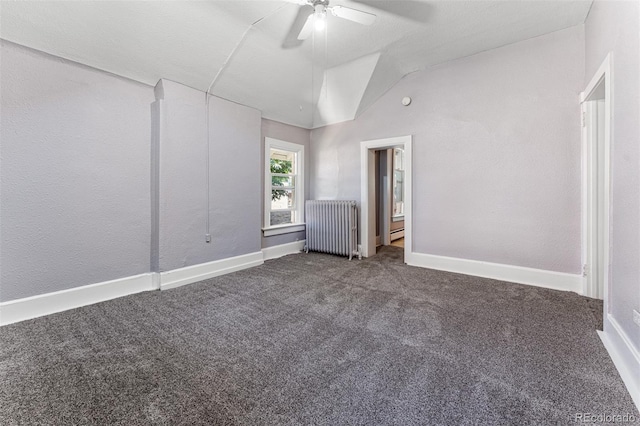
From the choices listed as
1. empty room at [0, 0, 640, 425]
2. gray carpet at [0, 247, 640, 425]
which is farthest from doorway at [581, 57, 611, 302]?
gray carpet at [0, 247, 640, 425]

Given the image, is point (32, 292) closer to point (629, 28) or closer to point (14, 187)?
→ point (14, 187)

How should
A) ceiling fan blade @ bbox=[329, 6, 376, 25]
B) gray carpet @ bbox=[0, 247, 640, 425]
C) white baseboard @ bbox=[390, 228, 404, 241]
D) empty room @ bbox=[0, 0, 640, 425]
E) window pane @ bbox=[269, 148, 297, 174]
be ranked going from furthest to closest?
white baseboard @ bbox=[390, 228, 404, 241] < window pane @ bbox=[269, 148, 297, 174] < ceiling fan blade @ bbox=[329, 6, 376, 25] < empty room @ bbox=[0, 0, 640, 425] < gray carpet @ bbox=[0, 247, 640, 425]

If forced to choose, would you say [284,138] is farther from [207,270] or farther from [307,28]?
[207,270]

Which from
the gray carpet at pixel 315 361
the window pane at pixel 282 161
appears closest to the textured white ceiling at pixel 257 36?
the window pane at pixel 282 161

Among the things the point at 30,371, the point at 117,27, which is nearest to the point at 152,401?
the point at 30,371

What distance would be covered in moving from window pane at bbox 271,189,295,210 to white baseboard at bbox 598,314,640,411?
4.11 meters

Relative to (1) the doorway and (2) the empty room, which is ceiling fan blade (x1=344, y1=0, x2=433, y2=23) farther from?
(1) the doorway

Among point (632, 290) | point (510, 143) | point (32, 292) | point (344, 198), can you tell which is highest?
point (510, 143)

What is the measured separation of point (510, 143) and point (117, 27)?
4.24 meters

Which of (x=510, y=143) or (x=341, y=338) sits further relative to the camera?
(x=510, y=143)

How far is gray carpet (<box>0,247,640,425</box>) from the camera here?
3.99 feet

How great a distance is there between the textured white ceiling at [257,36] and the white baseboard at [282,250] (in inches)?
91.8

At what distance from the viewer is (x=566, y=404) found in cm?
124

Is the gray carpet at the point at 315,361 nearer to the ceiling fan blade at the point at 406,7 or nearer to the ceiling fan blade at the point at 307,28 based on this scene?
the ceiling fan blade at the point at 307,28
